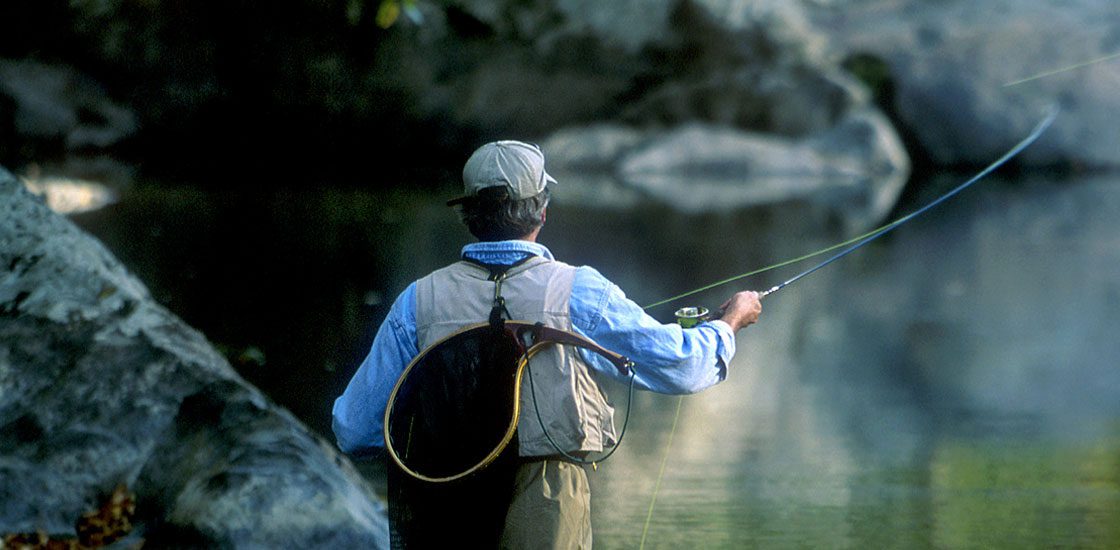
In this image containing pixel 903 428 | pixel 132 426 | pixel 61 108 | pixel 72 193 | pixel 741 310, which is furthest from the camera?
pixel 61 108

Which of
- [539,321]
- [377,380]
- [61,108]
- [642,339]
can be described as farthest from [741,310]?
[61,108]

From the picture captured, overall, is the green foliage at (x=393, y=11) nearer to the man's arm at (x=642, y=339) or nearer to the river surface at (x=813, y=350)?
the river surface at (x=813, y=350)

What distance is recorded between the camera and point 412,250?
45.3ft

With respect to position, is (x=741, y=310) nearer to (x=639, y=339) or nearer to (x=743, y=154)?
(x=639, y=339)

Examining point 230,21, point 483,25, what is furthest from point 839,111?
point 230,21

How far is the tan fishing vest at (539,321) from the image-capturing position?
2875 mm

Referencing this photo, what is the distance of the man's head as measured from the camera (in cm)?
294

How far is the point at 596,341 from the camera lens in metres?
2.92

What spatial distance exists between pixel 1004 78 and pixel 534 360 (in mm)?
21967

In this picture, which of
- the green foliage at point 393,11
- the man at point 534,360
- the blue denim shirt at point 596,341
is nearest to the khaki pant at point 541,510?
the man at point 534,360

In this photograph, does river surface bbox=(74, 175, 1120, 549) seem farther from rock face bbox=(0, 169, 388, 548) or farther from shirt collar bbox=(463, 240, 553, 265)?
shirt collar bbox=(463, 240, 553, 265)

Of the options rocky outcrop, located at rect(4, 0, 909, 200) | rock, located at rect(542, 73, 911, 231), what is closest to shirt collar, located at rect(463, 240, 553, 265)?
rock, located at rect(542, 73, 911, 231)

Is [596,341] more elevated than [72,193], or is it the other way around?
[596,341]

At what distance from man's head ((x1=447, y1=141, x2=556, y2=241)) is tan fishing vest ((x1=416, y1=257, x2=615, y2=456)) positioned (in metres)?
0.08
